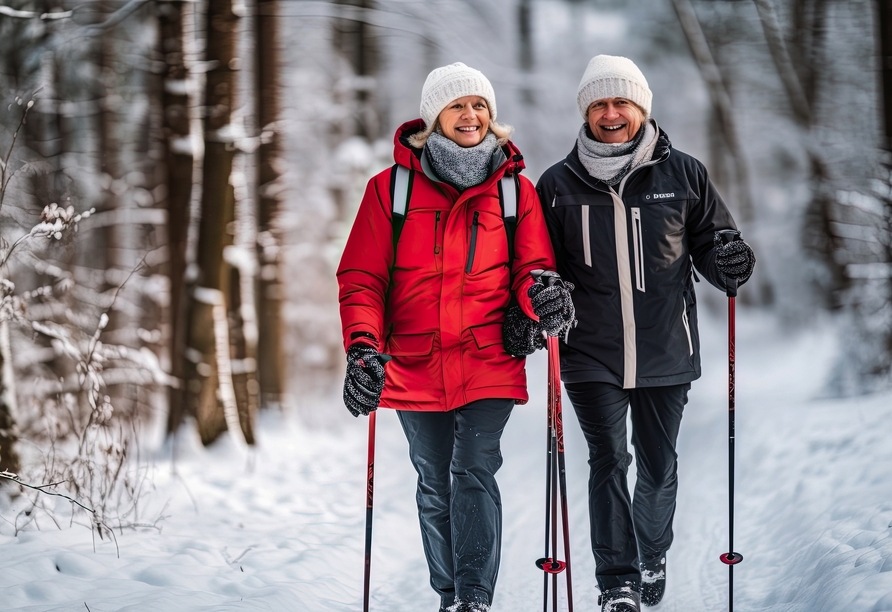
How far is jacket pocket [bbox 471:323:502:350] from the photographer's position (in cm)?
347

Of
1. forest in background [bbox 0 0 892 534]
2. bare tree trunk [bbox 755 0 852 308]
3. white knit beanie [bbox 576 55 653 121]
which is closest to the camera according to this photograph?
white knit beanie [bbox 576 55 653 121]

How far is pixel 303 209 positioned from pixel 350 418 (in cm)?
361

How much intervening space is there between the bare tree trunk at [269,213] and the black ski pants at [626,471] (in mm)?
6023

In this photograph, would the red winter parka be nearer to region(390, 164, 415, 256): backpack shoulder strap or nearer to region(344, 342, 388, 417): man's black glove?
region(390, 164, 415, 256): backpack shoulder strap

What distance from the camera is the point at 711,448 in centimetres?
711

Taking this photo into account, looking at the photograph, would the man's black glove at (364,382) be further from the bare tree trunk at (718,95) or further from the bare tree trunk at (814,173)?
the bare tree trunk at (718,95)

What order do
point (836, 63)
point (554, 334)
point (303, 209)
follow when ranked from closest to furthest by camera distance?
point (554, 334), point (836, 63), point (303, 209)

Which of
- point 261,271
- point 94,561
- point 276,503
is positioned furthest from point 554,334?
point 261,271

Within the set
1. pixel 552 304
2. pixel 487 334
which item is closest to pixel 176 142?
pixel 487 334

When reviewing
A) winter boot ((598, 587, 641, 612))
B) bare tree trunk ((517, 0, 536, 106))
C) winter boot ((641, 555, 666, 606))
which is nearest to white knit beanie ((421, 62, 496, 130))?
winter boot ((598, 587, 641, 612))

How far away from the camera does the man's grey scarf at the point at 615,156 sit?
3.76 meters

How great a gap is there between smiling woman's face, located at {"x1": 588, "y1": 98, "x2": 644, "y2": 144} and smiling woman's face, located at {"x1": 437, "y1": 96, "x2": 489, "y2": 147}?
578 mm

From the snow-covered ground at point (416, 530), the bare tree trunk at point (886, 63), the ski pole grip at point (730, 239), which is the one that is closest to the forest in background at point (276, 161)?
the bare tree trunk at point (886, 63)

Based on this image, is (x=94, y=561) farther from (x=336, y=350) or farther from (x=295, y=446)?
(x=336, y=350)
